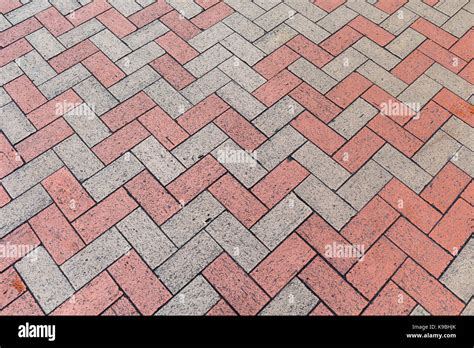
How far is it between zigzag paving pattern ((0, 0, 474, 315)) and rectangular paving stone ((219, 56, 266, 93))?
0.08 ft

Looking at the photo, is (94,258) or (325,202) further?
(325,202)

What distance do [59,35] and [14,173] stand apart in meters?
1.44

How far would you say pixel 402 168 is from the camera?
9.68 feet

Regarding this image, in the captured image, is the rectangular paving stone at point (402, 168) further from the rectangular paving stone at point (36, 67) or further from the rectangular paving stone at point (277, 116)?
the rectangular paving stone at point (36, 67)

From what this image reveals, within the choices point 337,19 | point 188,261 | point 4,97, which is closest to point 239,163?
point 188,261

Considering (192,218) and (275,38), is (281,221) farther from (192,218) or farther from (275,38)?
(275,38)

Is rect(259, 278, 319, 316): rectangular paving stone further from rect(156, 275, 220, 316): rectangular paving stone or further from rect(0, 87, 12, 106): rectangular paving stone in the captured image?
rect(0, 87, 12, 106): rectangular paving stone

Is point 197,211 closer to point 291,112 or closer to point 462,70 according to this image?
point 291,112

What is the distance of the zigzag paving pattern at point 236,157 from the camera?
250 cm

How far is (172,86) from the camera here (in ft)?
11.1

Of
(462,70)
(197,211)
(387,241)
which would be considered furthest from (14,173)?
(462,70)

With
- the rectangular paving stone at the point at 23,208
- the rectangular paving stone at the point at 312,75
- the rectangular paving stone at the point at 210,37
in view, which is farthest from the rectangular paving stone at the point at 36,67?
the rectangular paving stone at the point at 312,75

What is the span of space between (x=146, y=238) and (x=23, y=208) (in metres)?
0.85

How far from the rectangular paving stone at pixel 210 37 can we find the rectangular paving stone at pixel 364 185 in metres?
1.70
